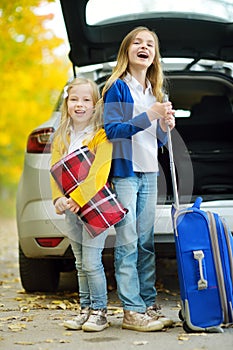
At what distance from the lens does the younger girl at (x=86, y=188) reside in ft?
13.4

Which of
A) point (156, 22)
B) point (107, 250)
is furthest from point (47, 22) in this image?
point (107, 250)

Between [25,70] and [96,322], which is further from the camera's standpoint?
[25,70]

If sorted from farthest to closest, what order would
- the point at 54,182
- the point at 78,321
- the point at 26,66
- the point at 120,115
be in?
the point at 26,66
the point at 54,182
the point at 78,321
the point at 120,115

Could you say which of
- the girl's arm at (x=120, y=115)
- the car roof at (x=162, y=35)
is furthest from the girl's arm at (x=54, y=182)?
the car roof at (x=162, y=35)

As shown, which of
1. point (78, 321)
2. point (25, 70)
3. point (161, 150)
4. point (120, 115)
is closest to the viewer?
point (120, 115)

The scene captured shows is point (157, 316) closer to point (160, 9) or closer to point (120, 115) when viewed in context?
point (120, 115)

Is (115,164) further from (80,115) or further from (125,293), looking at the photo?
(125,293)

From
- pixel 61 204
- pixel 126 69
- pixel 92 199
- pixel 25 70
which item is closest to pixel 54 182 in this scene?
pixel 61 204

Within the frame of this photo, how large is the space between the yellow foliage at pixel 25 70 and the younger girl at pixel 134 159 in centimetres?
455

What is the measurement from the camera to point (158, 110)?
390 cm

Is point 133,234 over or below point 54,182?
below

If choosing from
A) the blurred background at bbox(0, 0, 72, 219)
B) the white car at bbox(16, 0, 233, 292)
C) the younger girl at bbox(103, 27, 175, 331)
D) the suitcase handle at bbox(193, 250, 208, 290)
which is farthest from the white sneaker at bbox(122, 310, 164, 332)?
the blurred background at bbox(0, 0, 72, 219)

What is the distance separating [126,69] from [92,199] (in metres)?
0.72

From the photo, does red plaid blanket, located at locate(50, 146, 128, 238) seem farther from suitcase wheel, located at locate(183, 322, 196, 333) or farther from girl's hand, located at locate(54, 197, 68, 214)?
suitcase wheel, located at locate(183, 322, 196, 333)
